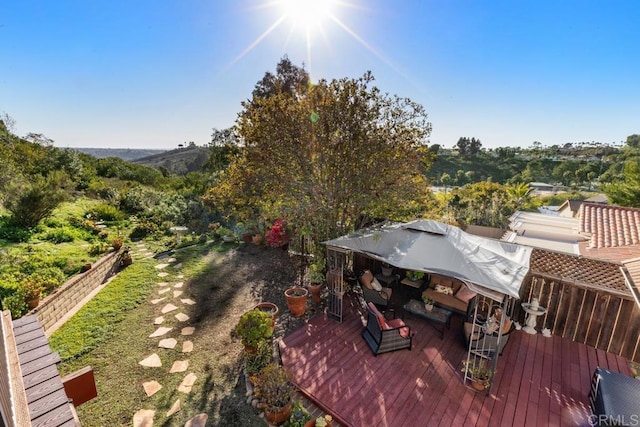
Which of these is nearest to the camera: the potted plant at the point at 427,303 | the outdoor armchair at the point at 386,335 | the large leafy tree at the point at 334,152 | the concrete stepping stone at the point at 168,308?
the outdoor armchair at the point at 386,335

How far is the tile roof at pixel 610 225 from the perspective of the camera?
345 inches

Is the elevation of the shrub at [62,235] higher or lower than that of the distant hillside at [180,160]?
lower

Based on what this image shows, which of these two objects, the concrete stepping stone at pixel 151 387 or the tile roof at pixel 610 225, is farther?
the tile roof at pixel 610 225

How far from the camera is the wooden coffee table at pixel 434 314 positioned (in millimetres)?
6289

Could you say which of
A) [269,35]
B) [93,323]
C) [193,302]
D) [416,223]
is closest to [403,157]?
[416,223]

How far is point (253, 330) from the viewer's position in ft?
16.3

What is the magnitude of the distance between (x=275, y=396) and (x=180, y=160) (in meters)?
57.7

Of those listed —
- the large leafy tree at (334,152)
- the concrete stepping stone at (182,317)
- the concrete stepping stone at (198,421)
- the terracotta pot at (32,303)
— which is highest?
the large leafy tree at (334,152)

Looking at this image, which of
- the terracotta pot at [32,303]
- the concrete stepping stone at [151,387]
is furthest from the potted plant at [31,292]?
the concrete stepping stone at [151,387]

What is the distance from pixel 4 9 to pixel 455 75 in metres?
15.8

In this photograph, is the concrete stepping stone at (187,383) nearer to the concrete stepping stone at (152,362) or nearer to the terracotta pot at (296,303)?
the concrete stepping stone at (152,362)

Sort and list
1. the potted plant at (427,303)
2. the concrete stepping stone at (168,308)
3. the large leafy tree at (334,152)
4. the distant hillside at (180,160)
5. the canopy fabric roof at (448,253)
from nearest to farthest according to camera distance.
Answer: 1. the canopy fabric roof at (448,253)
2. the potted plant at (427,303)
3. the concrete stepping stone at (168,308)
4. the large leafy tree at (334,152)
5. the distant hillside at (180,160)

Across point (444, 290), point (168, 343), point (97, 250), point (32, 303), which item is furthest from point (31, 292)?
point (444, 290)

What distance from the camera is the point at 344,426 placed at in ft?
13.6
